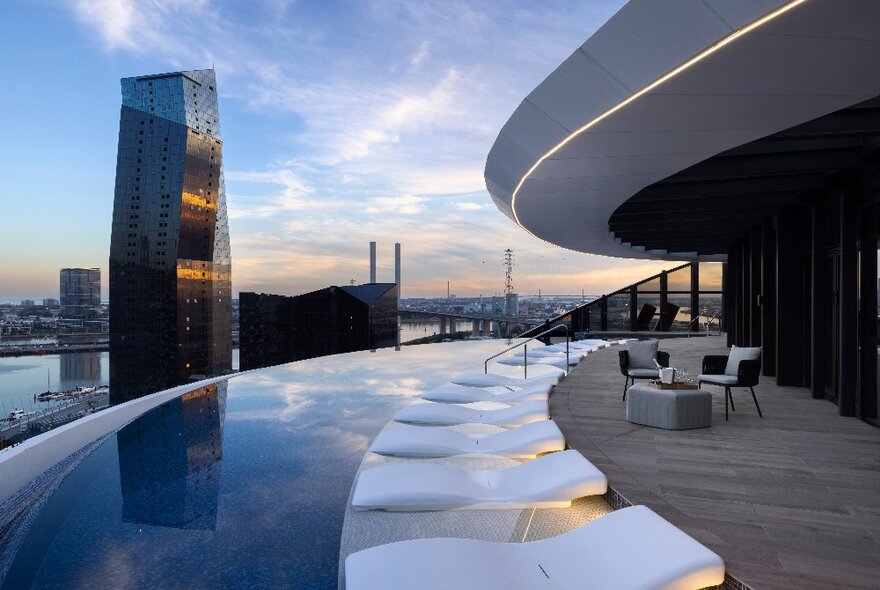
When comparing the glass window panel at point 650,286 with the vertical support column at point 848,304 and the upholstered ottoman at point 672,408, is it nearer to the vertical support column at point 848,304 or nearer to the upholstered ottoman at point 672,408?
the vertical support column at point 848,304

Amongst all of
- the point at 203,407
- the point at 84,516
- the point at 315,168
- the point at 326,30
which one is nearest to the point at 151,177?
the point at 315,168

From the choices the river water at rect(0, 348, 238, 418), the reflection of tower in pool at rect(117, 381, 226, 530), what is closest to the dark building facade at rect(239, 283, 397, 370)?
the reflection of tower in pool at rect(117, 381, 226, 530)

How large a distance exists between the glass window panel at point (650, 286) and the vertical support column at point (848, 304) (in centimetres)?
1714

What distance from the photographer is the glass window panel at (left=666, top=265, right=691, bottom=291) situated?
75.6 ft

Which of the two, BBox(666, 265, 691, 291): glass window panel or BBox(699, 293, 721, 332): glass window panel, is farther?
BBox(666, 265, 691, 291): glass window panel

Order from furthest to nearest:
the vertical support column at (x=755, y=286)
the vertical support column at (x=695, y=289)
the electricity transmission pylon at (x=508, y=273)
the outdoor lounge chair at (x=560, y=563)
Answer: the electricity transmission pylon at (x=508, y=273) → the vertical support column at (x=695, y=289) → the vertical support column at (x=755, y=286) → the outdoor lounge chair at (x=560, y=563)

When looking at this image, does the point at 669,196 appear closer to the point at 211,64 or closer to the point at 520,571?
the point at 520,571

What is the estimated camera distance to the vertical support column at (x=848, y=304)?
20.6 ft

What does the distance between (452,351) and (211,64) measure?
77.5 m

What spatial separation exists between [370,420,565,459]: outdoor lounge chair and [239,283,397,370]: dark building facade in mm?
28789

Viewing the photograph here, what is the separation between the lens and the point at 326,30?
14.2m

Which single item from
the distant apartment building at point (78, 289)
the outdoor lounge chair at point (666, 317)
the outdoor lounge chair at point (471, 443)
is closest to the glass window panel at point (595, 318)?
the outdoor lounge chair at point (666, 317)

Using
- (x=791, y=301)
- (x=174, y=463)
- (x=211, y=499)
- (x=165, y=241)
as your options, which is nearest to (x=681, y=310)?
(x=791, y=301)

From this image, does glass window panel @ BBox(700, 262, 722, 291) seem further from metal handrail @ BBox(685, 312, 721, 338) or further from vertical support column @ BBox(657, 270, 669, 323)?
vertical support column @ BBox(657, 270, 669, 323)
